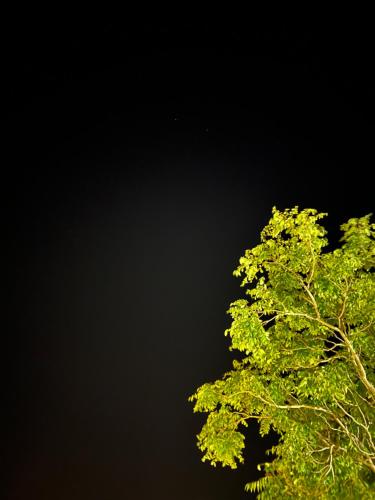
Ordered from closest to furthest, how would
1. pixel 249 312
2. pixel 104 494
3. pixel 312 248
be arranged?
pixel 249 312
pixel 312 248
pixel 104 494

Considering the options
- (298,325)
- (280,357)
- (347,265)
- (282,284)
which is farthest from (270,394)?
(347,265)


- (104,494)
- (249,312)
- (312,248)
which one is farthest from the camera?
(104,494)

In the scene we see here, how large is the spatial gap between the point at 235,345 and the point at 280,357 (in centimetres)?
102

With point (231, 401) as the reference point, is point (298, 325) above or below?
above

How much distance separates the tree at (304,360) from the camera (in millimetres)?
4992

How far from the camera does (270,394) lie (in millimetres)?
5496

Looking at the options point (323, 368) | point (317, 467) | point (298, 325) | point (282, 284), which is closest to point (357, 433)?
point (317, 467)

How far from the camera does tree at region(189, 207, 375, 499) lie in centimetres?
499

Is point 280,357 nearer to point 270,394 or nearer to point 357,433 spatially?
point 270,394

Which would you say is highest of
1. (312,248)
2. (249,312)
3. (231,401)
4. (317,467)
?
(312,248)

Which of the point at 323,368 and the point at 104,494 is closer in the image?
the point at 323,368

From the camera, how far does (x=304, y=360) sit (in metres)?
5.46

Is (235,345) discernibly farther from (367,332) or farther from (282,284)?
(367,332)

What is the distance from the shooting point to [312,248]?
17.3 ft
